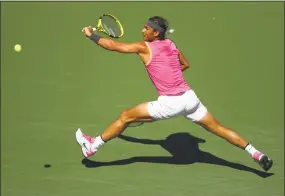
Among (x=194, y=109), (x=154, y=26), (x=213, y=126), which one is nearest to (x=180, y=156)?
(x=213, y=126)

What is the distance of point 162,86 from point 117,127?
79cm

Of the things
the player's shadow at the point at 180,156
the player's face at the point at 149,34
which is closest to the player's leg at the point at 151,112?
the player's shadow at the point at 180,156

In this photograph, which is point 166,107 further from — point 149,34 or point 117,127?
point 149,34

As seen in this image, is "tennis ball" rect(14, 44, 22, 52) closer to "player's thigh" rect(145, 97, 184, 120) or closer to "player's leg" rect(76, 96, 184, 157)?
"player's leg" rect(76, 96, 184, 157)

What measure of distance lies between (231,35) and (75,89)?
3.64m

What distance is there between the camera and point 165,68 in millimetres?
7652

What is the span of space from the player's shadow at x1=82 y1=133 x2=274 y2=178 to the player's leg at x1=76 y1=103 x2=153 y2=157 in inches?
11.7

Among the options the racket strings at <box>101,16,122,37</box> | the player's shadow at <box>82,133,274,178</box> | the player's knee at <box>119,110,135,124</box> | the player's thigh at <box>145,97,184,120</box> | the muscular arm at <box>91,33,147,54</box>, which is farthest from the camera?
the racket strings at <box>101,16,122,37</box>

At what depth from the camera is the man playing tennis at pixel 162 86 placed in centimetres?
762

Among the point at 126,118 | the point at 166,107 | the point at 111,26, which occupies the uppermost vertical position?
the point at 111,26

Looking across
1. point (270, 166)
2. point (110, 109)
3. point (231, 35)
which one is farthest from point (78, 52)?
point (270, 166)

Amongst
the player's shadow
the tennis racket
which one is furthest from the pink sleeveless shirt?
the player's shadow

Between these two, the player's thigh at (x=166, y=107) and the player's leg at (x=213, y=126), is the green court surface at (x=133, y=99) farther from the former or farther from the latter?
the player's thigh at (x=166, y=107)

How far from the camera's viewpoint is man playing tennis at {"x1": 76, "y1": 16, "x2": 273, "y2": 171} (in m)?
7.62
